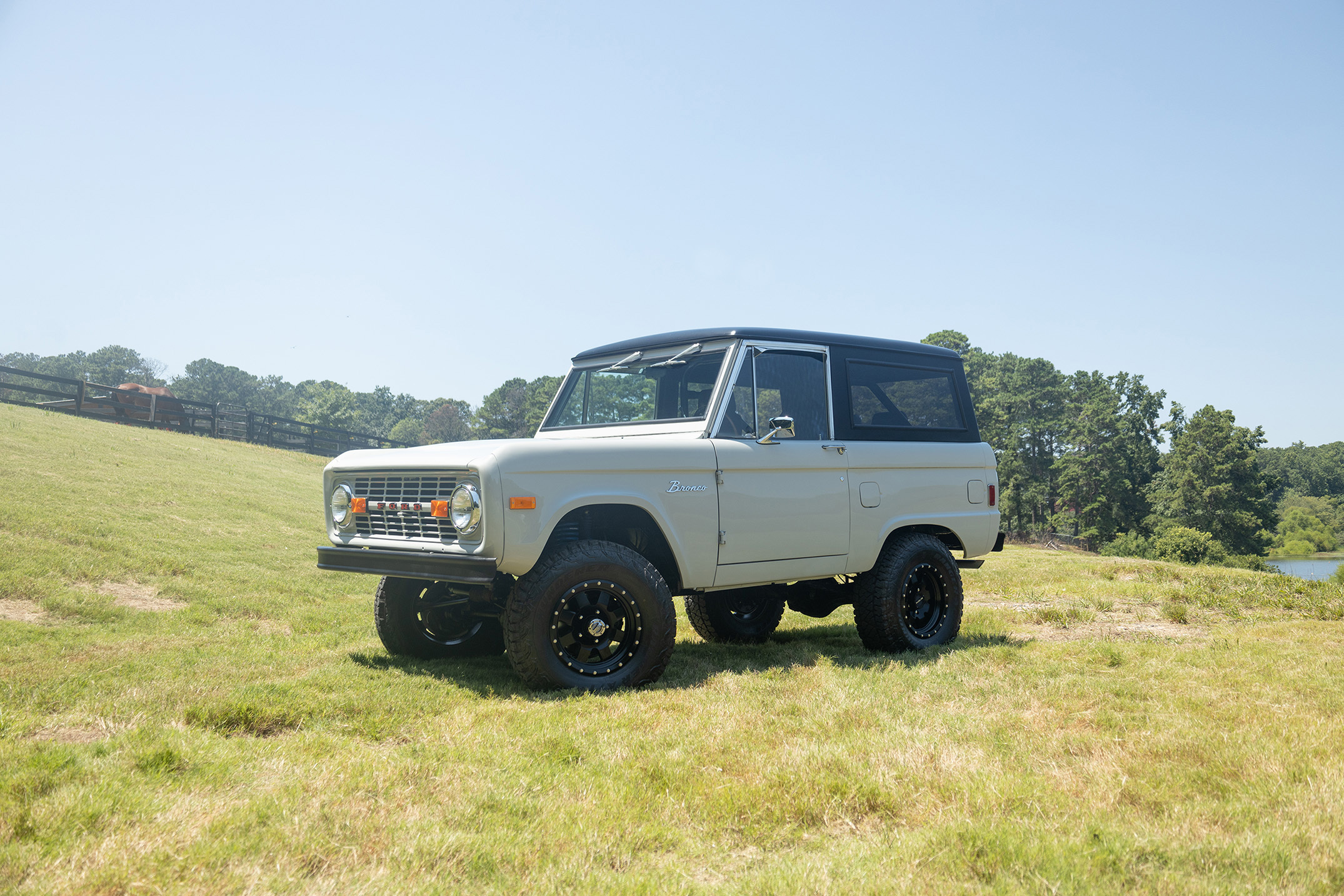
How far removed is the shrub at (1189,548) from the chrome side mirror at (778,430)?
55091mm

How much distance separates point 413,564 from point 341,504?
3.41 feet

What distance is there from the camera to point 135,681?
16.7 ft

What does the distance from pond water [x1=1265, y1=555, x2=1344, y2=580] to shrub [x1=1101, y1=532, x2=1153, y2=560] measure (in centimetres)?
1213

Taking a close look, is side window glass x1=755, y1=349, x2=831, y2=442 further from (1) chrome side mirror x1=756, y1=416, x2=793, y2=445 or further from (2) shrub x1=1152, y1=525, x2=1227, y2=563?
(2) shrub x1=1152, y1=525, x2=1227, y2=563

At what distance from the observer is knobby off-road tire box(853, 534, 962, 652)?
6.83 m

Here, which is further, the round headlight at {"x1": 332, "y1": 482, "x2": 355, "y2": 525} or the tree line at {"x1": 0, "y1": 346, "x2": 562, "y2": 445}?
the tree line at {"x1": 0, "y1": 346, "x2": 562, "y2": 445}

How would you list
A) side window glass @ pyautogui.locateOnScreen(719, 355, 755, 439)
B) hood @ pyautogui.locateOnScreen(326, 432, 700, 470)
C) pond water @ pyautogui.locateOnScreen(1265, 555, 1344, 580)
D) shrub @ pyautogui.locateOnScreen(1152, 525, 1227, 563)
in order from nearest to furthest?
hood @ pyautogui.locateOnScreen(326, 432, 700, 470) < side window glass @ pyautogui.locateOnScreen(719, 355, 755, 439) < shrub @ pyautogui.locateOnScreen(1152, 525, 1227, 563) < pond water @ pyautogui.locateOnScreen(1265, 555, 1344, 580)

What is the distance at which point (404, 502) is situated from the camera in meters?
5.55

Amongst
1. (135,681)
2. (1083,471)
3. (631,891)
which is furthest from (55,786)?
(1083,471)

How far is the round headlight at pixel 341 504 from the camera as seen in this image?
→ 5992 millimetres

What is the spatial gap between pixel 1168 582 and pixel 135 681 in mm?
11652

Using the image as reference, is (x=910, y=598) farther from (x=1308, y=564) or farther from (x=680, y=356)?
(x=1308, y=564)

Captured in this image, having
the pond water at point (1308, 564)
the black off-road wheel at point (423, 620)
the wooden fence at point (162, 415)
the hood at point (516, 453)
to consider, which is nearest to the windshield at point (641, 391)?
the hood at point (516, 453)

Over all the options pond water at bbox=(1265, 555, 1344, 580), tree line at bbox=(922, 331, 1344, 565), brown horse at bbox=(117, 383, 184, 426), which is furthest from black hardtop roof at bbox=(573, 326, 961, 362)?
pond water at bbox=(1265, 555, 1344, 580)
